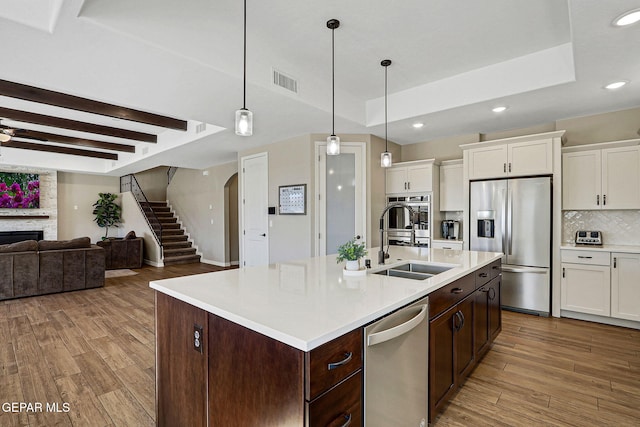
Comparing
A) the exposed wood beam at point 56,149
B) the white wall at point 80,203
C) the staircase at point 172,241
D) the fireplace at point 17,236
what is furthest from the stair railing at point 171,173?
the fireplace at point 17,236

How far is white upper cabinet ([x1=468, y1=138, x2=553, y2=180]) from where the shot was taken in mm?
3934

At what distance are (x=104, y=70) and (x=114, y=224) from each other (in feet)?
28.7

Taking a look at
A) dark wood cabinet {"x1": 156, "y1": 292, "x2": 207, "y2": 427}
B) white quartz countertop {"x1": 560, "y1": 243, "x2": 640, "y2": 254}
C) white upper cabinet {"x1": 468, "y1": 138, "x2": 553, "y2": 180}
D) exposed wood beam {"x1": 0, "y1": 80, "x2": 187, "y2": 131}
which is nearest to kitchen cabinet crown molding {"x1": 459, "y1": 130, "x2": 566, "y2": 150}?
white upper cabinet {"x1": 468, "y1": 138, "x2": 553, "y2": 180}

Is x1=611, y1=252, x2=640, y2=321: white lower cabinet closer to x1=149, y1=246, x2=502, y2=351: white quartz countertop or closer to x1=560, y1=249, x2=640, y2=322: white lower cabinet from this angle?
x1=560, y1=249, x2=640, y2=322: white lower cabinet

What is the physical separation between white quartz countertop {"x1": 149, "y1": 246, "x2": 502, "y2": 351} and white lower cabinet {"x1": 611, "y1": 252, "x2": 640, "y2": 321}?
2455 millimetres

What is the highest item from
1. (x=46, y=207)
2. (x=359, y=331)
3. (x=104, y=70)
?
(x=104, y=70)

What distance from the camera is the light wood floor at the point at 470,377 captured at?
202 cm

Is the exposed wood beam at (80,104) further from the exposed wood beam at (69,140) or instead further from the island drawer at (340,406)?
the island drawer at (340,406)

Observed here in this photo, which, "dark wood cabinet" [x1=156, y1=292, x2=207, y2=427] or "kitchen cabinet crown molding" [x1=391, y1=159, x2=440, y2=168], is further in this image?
"kitchen cabinet crown molding" [x1=391, y1=159, x2=440, y2=168]

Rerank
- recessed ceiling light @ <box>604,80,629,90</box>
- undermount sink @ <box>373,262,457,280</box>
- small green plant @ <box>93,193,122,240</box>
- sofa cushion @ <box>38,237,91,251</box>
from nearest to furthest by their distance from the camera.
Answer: undermount sink @ <box>373,262,457,280</box> → recessed ceiling light @ <box>604,80,629,90</box> → sofa cushion @ <box>38,237,91,251</box> → small green plant @ <box>93,193,122,240</box>

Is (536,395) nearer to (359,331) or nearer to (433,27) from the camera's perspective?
(359,331)

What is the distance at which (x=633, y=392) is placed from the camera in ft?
7.43

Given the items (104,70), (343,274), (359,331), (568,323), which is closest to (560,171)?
(568,323)

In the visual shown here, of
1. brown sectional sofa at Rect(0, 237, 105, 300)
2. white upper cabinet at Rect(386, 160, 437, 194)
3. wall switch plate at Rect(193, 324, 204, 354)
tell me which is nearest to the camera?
wall switch plate at Rect(193, 324, 204, 354)
